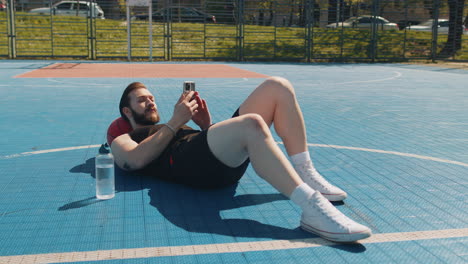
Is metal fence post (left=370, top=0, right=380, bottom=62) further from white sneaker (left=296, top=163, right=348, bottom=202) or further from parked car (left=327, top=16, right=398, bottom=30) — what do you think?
white sneaker (left=296, top=163, right=348, bottom=202)

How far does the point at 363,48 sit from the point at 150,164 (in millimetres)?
18360

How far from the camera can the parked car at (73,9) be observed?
18247mm

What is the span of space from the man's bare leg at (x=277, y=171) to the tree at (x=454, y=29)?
18920 mm

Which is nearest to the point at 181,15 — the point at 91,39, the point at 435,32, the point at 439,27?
the point at 91,39

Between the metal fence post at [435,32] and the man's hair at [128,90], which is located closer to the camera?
the man's hair at [128,90]

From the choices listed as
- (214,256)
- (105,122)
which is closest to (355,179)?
(214,256)

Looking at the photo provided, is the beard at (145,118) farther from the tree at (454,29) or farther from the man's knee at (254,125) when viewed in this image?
the tree at (454,29)

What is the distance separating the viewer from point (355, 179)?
11.5 feet

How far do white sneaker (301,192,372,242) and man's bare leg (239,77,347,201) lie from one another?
463 millimetres

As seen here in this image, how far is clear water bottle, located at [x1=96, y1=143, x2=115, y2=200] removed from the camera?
3.02 meters

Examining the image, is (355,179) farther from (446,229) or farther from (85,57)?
(85,57)

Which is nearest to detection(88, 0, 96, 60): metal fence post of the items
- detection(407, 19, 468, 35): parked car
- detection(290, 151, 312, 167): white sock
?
detection(407, 19, 468, 35): parked car

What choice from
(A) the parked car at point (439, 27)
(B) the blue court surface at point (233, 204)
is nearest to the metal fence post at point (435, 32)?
(A) the parked car at point (439, 27)

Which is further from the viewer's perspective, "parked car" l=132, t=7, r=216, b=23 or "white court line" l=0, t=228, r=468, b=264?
"parked car" l=132, t=7, r=216, b=23
